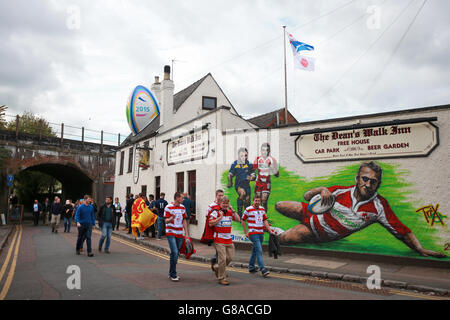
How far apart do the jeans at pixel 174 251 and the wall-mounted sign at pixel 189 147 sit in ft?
23.0

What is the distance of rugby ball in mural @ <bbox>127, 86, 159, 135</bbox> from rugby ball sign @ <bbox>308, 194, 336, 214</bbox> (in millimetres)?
15744

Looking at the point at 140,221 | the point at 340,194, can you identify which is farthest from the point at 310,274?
the point at 140,221

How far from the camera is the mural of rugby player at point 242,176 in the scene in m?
12.3

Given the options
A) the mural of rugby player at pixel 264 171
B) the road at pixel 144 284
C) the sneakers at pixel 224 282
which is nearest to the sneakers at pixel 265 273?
the road at pixel 144 284

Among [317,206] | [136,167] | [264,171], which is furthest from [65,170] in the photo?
[317,206]

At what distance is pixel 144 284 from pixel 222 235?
186 centimetres

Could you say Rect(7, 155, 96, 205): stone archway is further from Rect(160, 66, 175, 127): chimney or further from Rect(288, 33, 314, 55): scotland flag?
Rect(288, 33, 314, 55): scotland flag

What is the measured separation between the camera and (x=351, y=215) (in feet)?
32.6

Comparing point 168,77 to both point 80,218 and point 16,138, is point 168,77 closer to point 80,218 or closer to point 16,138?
point 80,218

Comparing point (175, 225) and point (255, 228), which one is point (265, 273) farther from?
point (175, 225)

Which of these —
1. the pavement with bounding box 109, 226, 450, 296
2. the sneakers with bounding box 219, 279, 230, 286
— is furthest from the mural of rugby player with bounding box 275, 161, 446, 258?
the sneakers with bounding box 219, 279, 230, 286

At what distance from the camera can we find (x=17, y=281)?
6.80m

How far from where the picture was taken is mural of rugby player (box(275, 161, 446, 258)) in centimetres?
924
